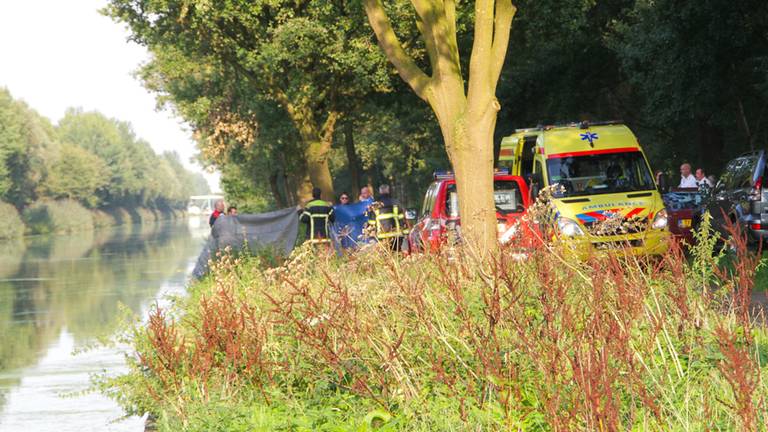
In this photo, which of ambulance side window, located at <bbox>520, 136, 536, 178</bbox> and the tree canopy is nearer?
ambulance side window, located at <bbox>520, 136, 536, 178</bbox>

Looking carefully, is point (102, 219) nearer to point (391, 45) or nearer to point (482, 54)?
point (391, 45)

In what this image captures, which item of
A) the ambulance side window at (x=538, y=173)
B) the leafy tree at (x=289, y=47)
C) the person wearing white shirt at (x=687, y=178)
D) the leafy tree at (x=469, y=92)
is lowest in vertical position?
the person wearing white shirt at (x=687, y=178)

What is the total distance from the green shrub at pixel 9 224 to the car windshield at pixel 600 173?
8136 centimetres

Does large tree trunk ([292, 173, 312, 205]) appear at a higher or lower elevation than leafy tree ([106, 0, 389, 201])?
lower

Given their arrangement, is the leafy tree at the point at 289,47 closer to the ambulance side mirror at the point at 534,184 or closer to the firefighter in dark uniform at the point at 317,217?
the firefighter in dark uniform at the point at 317,217

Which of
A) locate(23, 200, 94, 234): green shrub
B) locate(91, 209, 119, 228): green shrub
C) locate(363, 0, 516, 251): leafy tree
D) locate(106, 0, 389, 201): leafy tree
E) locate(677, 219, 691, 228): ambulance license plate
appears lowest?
locate(91, 209, 119, 228): green shrub

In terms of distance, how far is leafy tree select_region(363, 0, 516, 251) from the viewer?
15.3 metres

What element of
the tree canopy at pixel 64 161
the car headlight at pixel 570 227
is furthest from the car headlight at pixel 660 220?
the tree canopy at pixel 64 161

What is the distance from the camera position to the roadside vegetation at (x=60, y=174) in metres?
106

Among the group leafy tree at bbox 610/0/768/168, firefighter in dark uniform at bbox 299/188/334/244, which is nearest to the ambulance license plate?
leafy tree at bbox 610/0/768/168

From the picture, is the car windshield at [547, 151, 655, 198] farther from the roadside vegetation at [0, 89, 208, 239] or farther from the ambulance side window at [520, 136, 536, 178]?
the roadside vegetation at [0, 89, 208, 239]

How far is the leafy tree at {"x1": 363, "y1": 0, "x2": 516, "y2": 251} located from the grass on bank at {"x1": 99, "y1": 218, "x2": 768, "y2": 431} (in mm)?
5154

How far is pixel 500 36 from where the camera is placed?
15719mm

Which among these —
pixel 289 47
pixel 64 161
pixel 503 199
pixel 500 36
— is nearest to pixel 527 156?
pixel 503 199
